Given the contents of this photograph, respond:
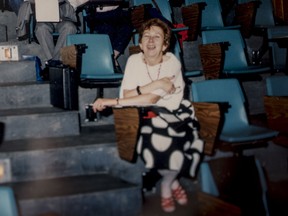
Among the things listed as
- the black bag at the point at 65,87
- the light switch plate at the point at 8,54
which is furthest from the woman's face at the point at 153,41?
the light switch plate at the point at 8,54

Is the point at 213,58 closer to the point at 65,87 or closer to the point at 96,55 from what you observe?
the point at 96,55

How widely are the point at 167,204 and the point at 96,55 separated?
6.92 ft

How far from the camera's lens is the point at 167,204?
2.78 meters

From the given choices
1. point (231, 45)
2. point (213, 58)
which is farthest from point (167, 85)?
point (231, 45)

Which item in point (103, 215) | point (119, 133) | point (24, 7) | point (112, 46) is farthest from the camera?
point (24, 7)

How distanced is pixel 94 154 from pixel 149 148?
18.3 inches

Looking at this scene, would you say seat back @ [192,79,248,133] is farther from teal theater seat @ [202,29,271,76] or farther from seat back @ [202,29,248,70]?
seat back @ [202,29,248,70]

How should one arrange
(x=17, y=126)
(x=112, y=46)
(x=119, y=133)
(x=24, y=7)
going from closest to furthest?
(x=119, y=133) < (x=17, y=126) < (x=112, y=46) < (x=24, y=7)

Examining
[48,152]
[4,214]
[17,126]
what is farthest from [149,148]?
[4,214]

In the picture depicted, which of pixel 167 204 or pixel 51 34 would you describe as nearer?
pixel 167 204

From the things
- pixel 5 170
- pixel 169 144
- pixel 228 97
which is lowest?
pixel 5 170

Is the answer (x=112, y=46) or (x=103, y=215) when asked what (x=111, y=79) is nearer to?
(x=112, y=46)

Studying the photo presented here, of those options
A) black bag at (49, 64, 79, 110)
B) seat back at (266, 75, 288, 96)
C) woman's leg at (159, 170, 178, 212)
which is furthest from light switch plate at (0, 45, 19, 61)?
seat back at (266, 75, 288, 96)

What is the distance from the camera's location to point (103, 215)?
2717 mm
